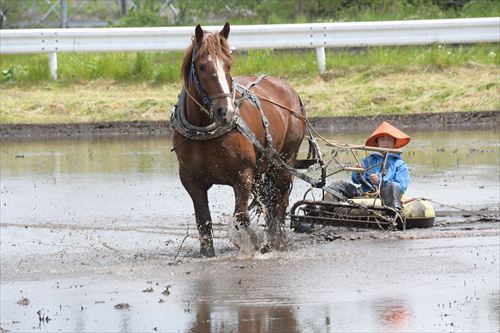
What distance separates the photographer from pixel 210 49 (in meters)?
11.4

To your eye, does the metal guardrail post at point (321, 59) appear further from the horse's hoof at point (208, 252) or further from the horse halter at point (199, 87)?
the horse halter at point (199, 87)

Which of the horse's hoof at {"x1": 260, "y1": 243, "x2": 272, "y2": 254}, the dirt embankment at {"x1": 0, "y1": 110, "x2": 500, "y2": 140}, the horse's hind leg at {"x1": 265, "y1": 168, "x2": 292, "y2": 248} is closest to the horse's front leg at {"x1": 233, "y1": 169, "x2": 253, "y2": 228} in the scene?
the horse's hoof at {"x1": 260, "y1": 243, "x2": 272, "y2": 254}

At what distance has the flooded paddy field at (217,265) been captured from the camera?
9.66 meters

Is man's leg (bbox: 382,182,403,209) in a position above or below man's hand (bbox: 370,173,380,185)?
below

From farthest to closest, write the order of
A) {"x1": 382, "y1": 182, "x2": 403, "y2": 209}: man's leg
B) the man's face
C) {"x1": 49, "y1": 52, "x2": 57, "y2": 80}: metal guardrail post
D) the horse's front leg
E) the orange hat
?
{"x1": 49, "y1": 52, "x2": 57, "y2": 80}: metal guardrail post, the man's face, the orange hat, {"x1": 382, "y1": 182, "x2": 403, "y2": 209}: man's leg, the horse's front leg

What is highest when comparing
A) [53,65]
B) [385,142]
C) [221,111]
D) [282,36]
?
[221,111]

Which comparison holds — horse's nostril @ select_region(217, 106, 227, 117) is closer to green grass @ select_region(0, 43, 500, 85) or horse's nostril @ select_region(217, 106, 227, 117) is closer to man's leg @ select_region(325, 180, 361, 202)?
man's leg @ select_region(325, 180, 361, 202)

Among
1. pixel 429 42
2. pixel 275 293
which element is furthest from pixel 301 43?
pixel 275 293

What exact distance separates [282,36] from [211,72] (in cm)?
1275

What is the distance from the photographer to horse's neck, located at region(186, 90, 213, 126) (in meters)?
11.6

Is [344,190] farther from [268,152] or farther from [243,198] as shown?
[243,198]

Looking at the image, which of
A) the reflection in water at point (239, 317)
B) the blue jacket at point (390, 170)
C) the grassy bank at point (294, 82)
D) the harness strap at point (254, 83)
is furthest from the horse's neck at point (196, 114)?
the grassy bank at point (294, 82)

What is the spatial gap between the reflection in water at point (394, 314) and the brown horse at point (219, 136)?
2.19 meters

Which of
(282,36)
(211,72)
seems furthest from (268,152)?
(282,36)
